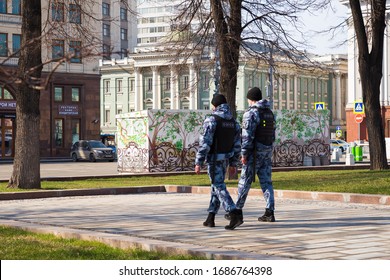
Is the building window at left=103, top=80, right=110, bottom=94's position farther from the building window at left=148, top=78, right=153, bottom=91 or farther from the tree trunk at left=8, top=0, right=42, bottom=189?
the tree trunk at left=8, top=0, right=42, bottom=189

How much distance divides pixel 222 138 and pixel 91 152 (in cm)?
4355

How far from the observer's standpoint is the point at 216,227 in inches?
440

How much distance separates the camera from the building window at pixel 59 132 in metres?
61.4

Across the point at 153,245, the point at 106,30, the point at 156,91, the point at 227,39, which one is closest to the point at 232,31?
the point at 227,39

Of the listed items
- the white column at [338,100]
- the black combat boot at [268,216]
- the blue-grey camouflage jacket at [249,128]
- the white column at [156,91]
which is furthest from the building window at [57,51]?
the white column at [338,100]

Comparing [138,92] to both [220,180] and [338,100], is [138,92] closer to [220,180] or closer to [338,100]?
[338,100]

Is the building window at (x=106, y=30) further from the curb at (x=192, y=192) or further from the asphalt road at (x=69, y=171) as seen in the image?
the curb at (x=192, y=192)

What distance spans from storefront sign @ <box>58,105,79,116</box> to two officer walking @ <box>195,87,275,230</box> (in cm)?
5077

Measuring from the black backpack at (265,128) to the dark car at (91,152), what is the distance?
139 ft

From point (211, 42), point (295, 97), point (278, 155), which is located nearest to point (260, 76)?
point (295, 97)

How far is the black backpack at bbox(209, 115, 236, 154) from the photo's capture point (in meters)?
10.8
